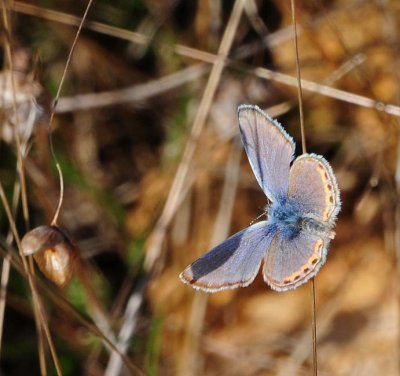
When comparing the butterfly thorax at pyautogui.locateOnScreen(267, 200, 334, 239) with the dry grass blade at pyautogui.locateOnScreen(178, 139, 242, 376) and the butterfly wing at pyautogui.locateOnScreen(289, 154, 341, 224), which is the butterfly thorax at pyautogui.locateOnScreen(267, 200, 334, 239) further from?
the dry grass blade at pyautogui.locateOnScreen(178, 139, 242, 376)

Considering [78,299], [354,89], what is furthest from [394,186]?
[78,299]

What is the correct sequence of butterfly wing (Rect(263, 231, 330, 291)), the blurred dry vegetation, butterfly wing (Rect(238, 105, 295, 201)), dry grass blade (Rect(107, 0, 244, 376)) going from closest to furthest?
butterfly wing (Rect(263, 231, 330, 291)) < butterfly wing (Rect(238, 105, 295, 201)) < dry grass blade (Rect(107, 0, 244, 376)) < the blurred dry vegetation

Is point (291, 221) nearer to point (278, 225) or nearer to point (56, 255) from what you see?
point (278, 225)

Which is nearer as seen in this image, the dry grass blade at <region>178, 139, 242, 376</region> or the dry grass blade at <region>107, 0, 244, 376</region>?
the dry grass blade at <region>107, 0, 244, 376</region>

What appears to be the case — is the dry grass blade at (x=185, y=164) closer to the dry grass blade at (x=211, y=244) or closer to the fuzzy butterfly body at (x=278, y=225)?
the dry grass blade at (x=211, y=244)

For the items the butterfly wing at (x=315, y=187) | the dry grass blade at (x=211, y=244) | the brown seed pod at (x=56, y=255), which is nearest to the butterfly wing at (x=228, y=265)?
the butterfly wing at (x=315, y=187)

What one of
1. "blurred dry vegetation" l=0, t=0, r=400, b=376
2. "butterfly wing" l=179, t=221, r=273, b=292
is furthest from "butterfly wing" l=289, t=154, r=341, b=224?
"blurred dry vegetation" l=0, t=0, r=400, b=376
